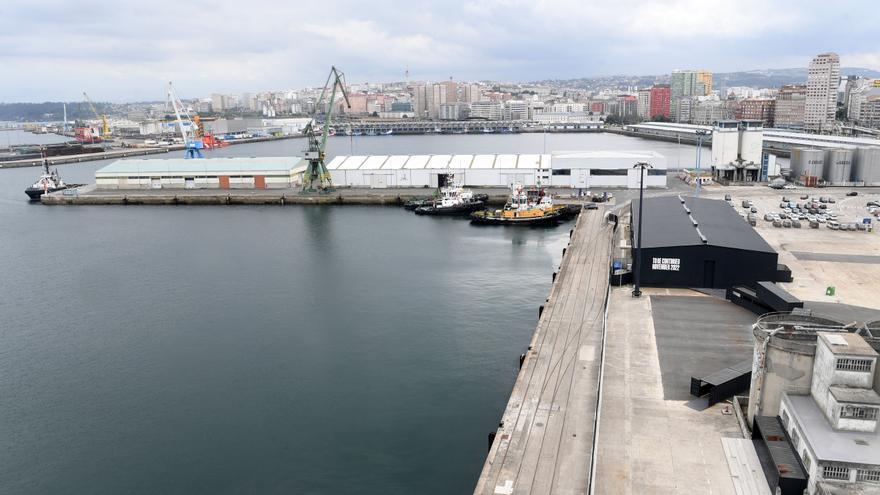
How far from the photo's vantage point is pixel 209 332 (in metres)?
17.8

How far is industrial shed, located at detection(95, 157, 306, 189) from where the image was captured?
43250 mm

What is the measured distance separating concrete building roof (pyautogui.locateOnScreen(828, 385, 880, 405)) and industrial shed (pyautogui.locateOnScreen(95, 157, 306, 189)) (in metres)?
38.9

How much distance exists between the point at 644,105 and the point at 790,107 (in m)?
47.5

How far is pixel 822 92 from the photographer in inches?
3878

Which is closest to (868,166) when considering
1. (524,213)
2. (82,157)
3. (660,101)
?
(524,213)

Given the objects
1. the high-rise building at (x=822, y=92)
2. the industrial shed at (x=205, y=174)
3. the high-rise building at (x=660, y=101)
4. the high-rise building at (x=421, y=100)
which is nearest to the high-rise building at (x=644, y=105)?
the high-rise building at (x=660, y=101)

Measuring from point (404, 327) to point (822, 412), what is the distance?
11.0 meters

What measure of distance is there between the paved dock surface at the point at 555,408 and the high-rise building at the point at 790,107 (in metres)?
99.7

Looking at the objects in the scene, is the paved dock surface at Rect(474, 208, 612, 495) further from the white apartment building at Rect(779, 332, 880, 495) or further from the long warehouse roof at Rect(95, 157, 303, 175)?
the long warehouse roof at Rect(95, 157, 303, 175)

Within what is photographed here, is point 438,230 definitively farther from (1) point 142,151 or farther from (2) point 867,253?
(1) point 142,151

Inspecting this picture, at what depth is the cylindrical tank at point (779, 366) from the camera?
927cm

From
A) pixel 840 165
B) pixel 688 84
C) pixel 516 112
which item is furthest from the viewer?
pixel 688 84

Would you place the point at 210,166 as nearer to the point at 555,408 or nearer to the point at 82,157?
the point at 555,408

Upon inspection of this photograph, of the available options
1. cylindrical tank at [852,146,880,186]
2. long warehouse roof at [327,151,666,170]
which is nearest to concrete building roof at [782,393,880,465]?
long warehouse roof at [327,151,666,170]
